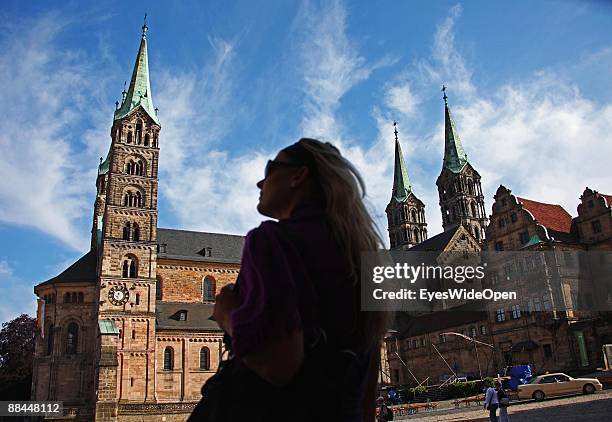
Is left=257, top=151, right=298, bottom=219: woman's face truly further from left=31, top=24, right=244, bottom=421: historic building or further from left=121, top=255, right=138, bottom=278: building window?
left=121, top=255, right=138, bottom=278: building window

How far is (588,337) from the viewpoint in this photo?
35.5 metres

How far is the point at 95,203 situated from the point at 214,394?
218 ft

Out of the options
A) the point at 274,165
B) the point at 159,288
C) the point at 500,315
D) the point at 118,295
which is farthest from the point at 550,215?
the point at 274,165

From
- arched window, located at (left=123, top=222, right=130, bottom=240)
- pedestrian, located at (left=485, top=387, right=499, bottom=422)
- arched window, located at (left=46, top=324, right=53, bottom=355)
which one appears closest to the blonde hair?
pedestrian, located at (left=485, top=387, right=499, bottom=422)

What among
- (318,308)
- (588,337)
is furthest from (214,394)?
(588,337)

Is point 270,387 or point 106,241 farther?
point 106,241

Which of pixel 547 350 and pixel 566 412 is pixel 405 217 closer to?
pixel 547 350

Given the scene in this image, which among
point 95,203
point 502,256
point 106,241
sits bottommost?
point 502,256

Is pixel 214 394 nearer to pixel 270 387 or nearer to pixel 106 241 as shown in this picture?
pixel 270 387

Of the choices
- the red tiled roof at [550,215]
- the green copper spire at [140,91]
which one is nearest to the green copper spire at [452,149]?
the red tiled roof at [550,215]

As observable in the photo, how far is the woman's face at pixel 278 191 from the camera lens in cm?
210

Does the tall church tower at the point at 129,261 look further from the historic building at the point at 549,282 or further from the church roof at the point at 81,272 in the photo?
the historic building at the point at 549,282

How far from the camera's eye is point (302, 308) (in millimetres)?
1710

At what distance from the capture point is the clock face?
4256 centimetres
